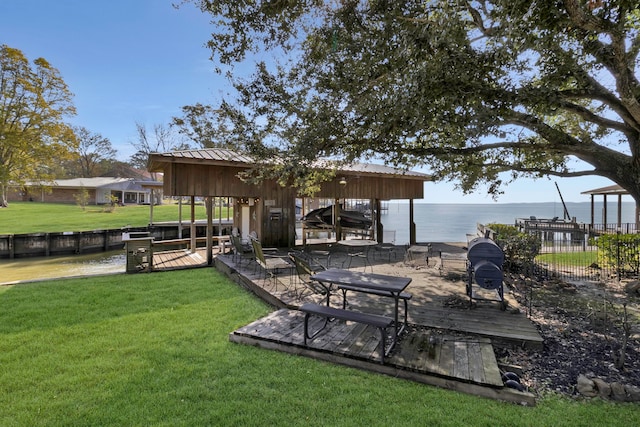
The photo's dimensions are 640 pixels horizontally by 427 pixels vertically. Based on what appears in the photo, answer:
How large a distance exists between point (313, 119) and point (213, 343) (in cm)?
433

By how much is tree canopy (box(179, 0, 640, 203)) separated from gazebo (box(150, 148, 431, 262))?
236cm

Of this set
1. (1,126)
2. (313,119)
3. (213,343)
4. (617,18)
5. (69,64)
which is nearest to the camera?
(617,18)

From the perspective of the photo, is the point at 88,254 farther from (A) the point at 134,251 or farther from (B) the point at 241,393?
(B) the point at 241,393

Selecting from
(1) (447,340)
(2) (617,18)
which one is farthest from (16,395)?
(2) (617,18)

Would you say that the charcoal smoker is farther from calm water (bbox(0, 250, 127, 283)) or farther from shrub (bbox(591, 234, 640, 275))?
calm water (bbox(0, 250, 127, 283))

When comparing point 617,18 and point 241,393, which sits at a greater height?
point 617,18

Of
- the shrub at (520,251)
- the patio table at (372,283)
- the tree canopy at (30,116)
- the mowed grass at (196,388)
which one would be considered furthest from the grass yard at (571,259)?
the tree canopy at (30,116)

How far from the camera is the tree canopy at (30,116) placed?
1934 cm

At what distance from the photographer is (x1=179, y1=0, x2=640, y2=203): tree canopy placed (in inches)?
161

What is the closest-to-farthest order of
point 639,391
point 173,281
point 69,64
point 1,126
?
point 639,391
point 173,281
point 1,126
point 69,64

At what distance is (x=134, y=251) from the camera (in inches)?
359

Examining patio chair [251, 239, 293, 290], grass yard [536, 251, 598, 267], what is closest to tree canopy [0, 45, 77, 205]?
patio chair [251, 239, 293, 290]

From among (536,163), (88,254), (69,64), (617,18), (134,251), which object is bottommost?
(88,254)

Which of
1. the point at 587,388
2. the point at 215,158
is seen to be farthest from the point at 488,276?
the point at 215,158
